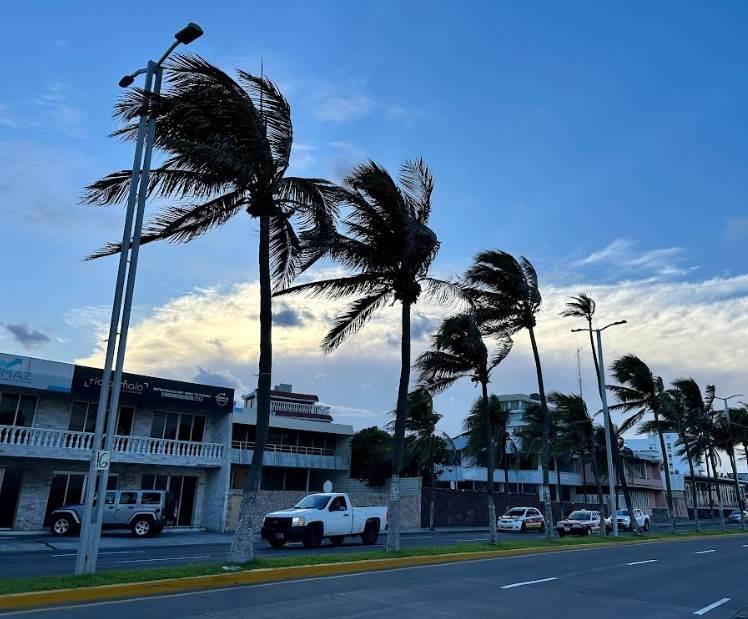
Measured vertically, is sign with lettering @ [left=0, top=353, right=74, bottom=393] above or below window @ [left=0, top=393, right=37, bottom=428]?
above

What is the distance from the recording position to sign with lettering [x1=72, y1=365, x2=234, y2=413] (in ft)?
94.0

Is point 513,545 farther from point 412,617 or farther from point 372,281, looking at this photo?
point 412,617

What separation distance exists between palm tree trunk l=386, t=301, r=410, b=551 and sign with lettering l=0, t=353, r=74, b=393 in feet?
53.8

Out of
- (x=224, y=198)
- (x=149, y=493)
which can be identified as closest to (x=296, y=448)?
(x=149, y=493)

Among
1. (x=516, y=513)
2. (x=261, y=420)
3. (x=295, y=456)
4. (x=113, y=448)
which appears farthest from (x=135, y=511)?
(x=516, y=513)

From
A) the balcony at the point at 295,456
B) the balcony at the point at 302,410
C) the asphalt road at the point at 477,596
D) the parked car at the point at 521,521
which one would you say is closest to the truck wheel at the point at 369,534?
the asphalt road at the point at 477,596

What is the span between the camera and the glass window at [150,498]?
27625 mm

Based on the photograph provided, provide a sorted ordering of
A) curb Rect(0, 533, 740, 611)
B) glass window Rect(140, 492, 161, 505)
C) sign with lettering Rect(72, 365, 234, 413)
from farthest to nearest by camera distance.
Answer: sign with lettering Rect(72, 365, 234, 413) < glass window Rect(140, 492, 161, 505) < curb Rect(0, 533, 740, 611)

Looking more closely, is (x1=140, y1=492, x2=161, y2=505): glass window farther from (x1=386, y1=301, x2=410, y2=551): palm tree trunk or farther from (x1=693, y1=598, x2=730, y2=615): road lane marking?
(x1=693, y1=598, x2=730, y2=615): road lane marking

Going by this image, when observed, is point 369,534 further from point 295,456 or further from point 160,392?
point 295,456

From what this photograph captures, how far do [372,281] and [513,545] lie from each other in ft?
34.5

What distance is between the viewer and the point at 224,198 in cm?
1620

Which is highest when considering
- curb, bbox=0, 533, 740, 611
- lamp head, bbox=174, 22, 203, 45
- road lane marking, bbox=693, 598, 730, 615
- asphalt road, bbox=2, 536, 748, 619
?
lamp head, bbox=174, 22, 203, 45

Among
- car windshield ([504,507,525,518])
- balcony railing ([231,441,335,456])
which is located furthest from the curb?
car windshield ([504,507,525,518])
